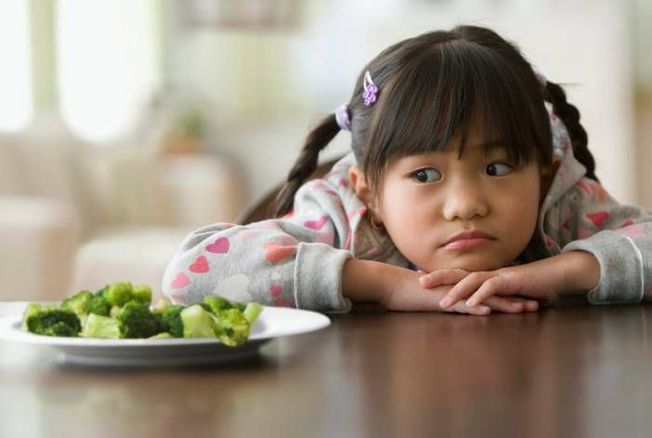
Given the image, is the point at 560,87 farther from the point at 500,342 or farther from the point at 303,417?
the point at 303,417

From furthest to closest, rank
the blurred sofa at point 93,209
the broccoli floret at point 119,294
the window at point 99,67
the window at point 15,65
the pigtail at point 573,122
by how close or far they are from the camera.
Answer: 1. the window at point 99,67
2. the window at point 15,65
3. the blurred sofa at point 93,209
4. the pigtail at point 573,122
5. the broccoli floret at point 119,294

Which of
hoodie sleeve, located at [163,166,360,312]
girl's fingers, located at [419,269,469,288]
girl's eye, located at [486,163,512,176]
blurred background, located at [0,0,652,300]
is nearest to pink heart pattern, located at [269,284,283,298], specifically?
hoodie sleeve, located at [163,166,360,312]

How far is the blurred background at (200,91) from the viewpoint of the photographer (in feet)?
15.9

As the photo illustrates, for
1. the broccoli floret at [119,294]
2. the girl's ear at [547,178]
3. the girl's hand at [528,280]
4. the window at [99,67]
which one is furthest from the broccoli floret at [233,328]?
the window at [99,67]

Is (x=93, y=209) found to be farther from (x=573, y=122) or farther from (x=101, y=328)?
(x=101, y=328)

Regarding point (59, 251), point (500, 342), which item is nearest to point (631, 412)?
point (500, 342)

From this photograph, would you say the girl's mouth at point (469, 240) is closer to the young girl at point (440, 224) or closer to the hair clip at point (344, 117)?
the young girl at point (440, 224)

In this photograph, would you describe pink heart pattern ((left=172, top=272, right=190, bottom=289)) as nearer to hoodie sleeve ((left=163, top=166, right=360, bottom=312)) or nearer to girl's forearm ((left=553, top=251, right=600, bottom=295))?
hoodie sleeve ((left=163, top=166, right=360, bottom=312))

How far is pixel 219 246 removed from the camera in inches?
53.9

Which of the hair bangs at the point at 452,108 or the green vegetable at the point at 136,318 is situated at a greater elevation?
the hair bangs at the point at 452,108

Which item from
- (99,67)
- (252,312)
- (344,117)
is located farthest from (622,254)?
Answer: (99,67)

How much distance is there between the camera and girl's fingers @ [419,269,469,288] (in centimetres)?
128

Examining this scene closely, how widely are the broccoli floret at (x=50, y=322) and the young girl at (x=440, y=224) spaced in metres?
0.38

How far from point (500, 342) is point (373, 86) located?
0.54 metres
